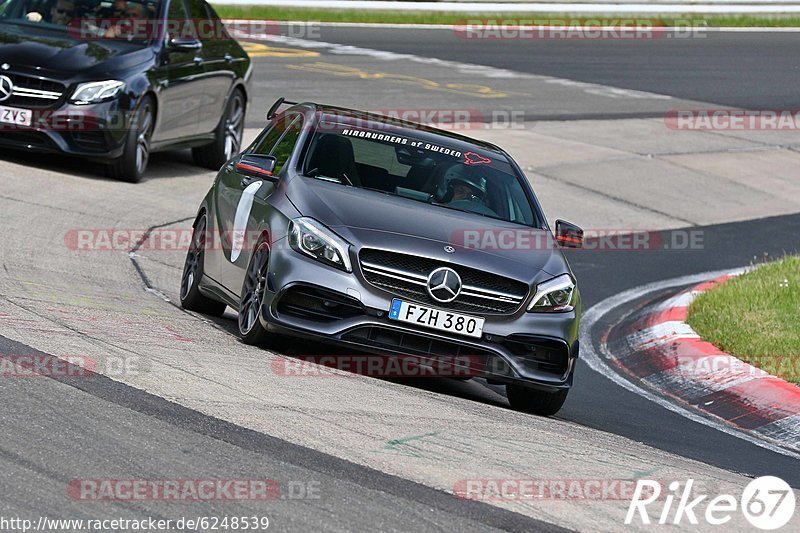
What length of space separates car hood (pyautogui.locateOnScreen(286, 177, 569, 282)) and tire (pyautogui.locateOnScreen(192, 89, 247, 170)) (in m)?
7.35

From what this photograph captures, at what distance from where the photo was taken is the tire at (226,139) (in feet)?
51.9

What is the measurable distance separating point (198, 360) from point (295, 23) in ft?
82.5

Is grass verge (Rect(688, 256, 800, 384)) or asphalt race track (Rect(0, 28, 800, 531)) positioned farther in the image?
grass verge (Rect(688, 256, 800, 384))

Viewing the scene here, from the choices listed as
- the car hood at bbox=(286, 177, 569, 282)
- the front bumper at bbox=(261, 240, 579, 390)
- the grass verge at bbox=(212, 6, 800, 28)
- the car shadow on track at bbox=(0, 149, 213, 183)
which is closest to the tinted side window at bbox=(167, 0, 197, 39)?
the car shadow on track at bbox=(0, 149, 213, 183)

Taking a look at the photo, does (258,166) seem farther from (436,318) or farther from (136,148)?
(136,148)

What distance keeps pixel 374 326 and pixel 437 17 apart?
27089mm

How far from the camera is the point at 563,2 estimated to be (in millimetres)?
35594

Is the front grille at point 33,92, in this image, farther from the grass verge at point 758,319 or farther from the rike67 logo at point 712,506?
the rike67 logo at point 712,506

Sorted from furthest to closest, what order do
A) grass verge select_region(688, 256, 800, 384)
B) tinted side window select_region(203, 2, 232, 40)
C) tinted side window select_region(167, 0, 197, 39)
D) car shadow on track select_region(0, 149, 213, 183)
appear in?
tinted side window select_region(203, 2, 232, 40), tinted side window select_region(167, 0, 197, 39), car shadow on track select_region(0, 149, 213, 183), grass verge select_region(688, 256, 800, 384)

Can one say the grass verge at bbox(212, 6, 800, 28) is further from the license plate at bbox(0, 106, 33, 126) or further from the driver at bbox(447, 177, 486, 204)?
the driver at bbox(447, 177, 486, 204)

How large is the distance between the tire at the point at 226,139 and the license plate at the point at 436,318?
834cm

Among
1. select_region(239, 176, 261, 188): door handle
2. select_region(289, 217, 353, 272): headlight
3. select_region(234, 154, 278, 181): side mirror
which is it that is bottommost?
select_region(289, 217, 353, 272): headlight

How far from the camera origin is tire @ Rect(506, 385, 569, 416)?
8211 mm

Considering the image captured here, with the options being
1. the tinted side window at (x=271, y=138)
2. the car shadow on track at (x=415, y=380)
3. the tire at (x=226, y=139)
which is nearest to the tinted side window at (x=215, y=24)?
the tire at (x=226, y=139)
